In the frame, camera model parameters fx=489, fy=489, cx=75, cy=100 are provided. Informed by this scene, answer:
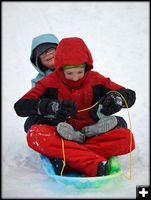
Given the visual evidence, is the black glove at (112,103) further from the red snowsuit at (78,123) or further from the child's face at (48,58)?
the child's face at (48,58)

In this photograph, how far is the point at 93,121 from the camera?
10.3 feet

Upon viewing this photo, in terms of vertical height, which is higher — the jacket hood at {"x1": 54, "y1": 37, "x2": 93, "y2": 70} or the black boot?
the jacket hood at {"x1": 54, "y1": 37, "x2": 93, "y2": 70}

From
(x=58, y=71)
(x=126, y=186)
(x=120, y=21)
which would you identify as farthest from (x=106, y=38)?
(x=126, y=186)

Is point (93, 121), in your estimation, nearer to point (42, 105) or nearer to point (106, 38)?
point (42, 105)

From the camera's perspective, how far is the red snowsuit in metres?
2.80

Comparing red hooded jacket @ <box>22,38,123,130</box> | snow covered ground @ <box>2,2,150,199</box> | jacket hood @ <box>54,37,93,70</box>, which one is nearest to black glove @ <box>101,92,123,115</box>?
red hooded jacket @ <box>22,38,123,130</box>

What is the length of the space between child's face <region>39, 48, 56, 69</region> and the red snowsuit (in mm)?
540

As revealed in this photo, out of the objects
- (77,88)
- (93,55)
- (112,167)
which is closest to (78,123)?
(77,88)

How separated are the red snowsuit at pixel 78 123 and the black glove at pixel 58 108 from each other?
10cm

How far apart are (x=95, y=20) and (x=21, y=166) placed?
4100mm

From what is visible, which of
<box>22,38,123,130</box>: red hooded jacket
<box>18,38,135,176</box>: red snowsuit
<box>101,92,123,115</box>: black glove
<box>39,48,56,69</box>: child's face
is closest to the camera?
<box>18,38,135,176</box>: red snowsuit

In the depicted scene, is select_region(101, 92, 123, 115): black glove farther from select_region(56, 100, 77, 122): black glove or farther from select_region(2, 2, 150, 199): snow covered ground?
select_region(2, 2, 150, 199): snow covered ground

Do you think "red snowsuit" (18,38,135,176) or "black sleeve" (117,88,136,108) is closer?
"red snowsuit" (18,38,135,176)

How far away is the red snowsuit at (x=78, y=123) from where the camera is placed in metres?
2.80
